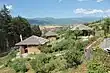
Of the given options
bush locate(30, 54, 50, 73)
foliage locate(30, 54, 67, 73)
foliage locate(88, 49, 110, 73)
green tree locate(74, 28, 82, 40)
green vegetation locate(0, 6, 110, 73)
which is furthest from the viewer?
green tree locate(74, 28, 82, 40)

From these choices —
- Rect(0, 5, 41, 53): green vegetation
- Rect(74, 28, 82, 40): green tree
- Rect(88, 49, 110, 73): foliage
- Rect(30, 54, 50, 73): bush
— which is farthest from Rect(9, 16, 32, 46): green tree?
Rect(88, 49, 110, 73): foliage

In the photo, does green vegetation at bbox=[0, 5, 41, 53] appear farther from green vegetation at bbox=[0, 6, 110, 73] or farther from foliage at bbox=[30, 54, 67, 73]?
foliage at bbox=[30, 54, 67, 73]

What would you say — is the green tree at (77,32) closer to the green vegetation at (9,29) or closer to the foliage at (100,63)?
the foliage at (100,63)

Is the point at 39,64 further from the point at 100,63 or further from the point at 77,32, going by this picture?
the point at 77,32

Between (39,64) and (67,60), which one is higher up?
(67,60)

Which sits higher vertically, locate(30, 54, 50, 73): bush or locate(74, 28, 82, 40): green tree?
locate(74, 28, 82, 40): green tree

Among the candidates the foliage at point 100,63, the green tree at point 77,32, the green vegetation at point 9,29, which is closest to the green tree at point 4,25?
the green vegetation at point 9,29

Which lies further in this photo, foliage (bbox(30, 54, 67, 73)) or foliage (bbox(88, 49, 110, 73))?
foliage (bbox(30, 54, 67, 73))

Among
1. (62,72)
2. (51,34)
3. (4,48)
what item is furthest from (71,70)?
(4,48)

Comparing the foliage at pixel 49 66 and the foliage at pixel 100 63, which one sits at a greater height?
the foliage at pixel 100 63

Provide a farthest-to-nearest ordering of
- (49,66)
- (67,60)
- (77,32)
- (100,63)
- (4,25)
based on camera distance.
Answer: (4,25) → (77,32) → (49,66) → (67,60) → (100,63)

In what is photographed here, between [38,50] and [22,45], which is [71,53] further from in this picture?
[22,45]

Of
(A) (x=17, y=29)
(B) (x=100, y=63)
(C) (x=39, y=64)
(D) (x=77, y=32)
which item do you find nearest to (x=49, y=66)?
(C) (x=39, y=64)

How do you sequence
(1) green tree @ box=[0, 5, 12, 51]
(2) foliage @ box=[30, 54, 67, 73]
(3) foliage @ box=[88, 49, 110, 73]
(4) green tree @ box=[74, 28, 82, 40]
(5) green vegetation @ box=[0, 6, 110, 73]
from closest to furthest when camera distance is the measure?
1. (3) foliage @ box=[88, 49, 110, 73]
2. (5) green vegetation @ box=[0, 6, 110, 73]
3. (2) foliage @ box=[30, 54, 67, 73]
4. (4) green tree @ box=[74, 28, 82, 40]
5. (1) green tree @ box=[0, 5, 12, 51]
